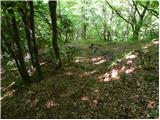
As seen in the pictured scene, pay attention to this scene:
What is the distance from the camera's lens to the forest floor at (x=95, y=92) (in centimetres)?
787

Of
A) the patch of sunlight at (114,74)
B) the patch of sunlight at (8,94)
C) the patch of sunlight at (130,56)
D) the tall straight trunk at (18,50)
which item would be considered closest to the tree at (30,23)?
the tall straight trunk at (18,50)

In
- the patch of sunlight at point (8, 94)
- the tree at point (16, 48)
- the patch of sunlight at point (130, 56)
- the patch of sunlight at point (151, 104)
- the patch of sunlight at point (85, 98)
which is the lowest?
the patch of sunlight at point (8, 94)

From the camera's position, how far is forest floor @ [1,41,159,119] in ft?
25.8

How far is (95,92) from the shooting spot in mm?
9023

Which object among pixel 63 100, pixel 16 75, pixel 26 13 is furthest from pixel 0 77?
pixel 63 100

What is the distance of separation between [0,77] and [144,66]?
10086 millimetres

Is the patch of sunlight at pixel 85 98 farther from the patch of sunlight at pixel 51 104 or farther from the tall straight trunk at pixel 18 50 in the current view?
the tall straight trunk at pixel 18 50

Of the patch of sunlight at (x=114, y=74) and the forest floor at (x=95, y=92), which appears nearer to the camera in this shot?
the forest floor at (x=95, y=92)

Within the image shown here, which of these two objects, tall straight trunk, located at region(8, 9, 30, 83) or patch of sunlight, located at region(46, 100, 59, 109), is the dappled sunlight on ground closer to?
patch of sunlight, located at region(46, 100, 59, 109)

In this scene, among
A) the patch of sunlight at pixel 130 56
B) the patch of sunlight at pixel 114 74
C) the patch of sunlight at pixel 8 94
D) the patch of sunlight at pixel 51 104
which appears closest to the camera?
the patch of sunlight at pixel 51 104

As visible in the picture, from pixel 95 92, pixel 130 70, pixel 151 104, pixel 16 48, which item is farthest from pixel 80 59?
pixel 151 104

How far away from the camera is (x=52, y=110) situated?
8.76 meters

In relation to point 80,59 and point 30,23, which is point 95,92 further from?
point 80,59

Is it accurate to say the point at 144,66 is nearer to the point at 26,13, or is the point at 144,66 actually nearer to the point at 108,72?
the point at 108,72
